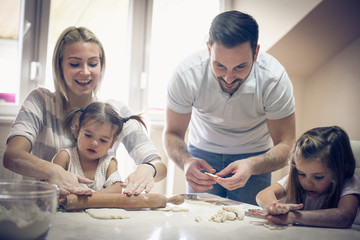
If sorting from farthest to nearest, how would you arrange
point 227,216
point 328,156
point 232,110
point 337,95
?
1. point 337,95
2. point 232,110
3. point 328,156
4. point 227,216

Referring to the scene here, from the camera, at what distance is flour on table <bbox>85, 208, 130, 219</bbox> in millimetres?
898

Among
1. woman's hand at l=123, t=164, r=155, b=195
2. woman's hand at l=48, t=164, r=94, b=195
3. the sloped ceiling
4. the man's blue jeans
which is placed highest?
the sloped ceiling

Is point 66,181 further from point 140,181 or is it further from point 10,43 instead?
point 10,43

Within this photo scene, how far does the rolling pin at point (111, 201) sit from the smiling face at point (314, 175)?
41 cm

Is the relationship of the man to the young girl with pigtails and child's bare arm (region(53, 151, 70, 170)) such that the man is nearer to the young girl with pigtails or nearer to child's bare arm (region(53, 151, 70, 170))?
the young girl with pigtails

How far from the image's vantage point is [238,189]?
61.9 inches

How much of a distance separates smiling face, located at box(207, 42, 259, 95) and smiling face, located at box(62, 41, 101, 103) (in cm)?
39

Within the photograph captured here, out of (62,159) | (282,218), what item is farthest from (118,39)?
(282,218)

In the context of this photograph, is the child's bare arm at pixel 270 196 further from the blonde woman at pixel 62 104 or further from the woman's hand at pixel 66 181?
the woman's hand at pixel 66 181

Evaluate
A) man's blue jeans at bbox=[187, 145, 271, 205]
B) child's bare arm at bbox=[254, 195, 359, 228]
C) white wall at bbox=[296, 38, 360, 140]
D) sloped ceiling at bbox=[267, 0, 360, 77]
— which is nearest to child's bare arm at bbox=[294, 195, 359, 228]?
child's bare arm at bbox=[254, 195, 359, 228]

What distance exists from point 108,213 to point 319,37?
64.3 inches

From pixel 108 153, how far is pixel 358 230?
2.52 ft

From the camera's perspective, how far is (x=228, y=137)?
1578 mm

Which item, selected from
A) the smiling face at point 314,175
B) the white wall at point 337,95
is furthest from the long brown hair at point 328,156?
the white wall at point 337,95
